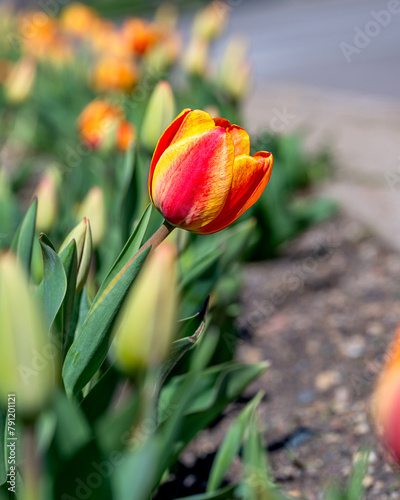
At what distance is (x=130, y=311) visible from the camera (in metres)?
0.57

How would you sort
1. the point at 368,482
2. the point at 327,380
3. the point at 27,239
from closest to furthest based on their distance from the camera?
1. the point at 27,239
2. the point at 368,482
3. the point at 327,380

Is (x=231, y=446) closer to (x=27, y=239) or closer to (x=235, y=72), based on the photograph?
(x=27, y=239)

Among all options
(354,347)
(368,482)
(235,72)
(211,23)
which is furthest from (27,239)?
(211,23)

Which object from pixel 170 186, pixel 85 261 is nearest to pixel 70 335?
pixel 85 261

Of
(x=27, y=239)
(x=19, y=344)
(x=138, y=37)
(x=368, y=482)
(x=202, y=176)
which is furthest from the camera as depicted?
(x=138, y=37)

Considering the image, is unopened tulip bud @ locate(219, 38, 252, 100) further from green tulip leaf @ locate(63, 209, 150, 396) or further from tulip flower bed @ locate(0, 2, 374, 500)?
green tulip leaf @ locate(63, 209, 150, 396)

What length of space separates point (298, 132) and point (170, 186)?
79.7 inches

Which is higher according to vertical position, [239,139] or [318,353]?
[239,139]

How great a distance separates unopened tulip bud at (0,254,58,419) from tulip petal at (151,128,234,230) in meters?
0.29

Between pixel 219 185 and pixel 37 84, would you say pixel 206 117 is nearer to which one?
pixel 219 185

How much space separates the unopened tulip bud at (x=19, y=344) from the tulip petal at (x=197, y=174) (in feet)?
0.94

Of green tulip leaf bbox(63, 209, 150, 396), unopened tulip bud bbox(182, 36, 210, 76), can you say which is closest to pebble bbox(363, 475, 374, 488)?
green tulip leaf bbox(63, 209, 150, 396)

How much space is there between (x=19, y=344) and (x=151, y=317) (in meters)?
0.11

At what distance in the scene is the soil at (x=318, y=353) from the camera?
1297mm
